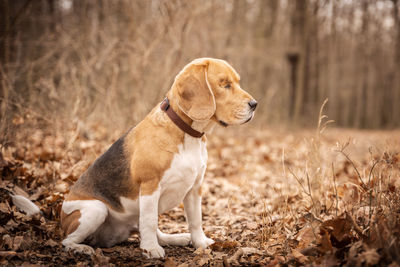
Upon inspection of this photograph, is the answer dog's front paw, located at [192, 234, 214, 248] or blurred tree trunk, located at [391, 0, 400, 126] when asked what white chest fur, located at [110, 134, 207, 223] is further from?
blurred tree trunk, located at [391, 0, 400, 126]

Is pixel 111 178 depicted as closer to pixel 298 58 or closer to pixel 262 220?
pixel 262 220

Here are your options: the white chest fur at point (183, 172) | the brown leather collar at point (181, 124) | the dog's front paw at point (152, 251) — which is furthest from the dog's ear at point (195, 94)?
the dog's front paw at point (152, 251)

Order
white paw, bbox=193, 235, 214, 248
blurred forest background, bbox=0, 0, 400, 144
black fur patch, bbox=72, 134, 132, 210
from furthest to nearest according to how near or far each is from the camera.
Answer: blurred forest background, bbox=0, 0, 400, 144 → white paw, bbox=193, 235, 214, 248 → black fur patch, bbox=72, 134, 132, 210

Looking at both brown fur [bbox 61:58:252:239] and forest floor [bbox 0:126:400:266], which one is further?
brown fur [bbox 61:58:252:239]

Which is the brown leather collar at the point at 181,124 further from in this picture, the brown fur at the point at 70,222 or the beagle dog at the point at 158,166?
the brown fur at the point at 70,222

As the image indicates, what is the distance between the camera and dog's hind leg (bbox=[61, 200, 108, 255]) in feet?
11.2

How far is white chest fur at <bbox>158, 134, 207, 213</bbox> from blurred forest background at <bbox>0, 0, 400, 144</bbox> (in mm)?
2646

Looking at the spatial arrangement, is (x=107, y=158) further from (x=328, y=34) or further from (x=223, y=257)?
(x=328, y=34)

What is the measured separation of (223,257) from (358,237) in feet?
3.86

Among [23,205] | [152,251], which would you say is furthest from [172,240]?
[23,205]

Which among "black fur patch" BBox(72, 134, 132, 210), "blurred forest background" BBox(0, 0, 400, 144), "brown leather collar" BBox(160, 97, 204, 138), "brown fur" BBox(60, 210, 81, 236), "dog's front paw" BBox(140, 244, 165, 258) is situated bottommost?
"dog's front paw" BBox(140, 244, 165, 258)

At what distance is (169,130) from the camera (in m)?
3.42

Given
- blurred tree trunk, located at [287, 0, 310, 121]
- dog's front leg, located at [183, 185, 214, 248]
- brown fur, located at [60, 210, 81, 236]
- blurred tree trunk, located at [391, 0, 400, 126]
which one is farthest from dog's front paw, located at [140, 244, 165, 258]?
blurred tree trunk, located at [391, 0, 400, 126]

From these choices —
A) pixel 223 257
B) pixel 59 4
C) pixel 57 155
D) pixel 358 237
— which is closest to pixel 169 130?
pixel 223 257
